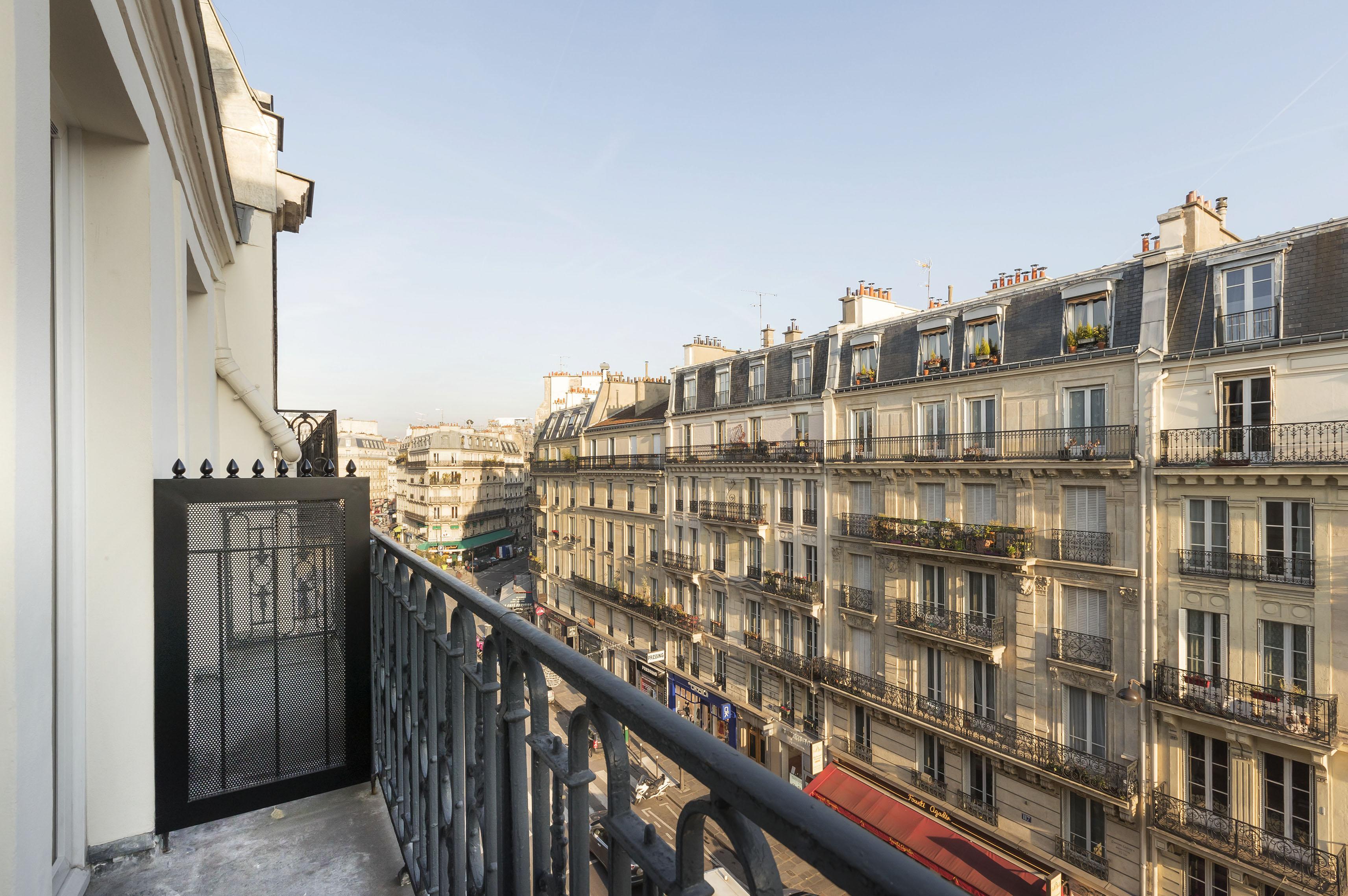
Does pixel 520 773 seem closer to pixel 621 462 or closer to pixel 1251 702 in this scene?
pixel 1251 702

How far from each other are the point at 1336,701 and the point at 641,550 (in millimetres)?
22016

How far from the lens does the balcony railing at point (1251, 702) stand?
11508 millimetres

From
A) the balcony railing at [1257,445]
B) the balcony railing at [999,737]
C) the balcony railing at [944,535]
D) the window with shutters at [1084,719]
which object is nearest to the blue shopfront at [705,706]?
the balcony railing at [999,737]

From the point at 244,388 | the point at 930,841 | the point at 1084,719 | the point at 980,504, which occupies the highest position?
the point at 244,388

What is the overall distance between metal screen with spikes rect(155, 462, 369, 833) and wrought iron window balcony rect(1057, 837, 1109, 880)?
17665mm

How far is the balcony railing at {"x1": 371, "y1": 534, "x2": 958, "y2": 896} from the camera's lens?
3.00 ft

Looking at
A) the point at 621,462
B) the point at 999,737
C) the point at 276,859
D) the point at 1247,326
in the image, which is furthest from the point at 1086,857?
the point at 621,462

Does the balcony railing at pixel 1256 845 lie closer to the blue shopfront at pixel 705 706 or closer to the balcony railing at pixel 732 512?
the balcony railing at pixel 732 512

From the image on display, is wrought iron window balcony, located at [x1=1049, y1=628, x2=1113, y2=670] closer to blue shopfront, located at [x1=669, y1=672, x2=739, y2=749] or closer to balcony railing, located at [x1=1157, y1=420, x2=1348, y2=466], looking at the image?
balcony railing, located at [x1=1157, y1=420, x2=1348, y2=466]

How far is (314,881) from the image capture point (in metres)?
2.71

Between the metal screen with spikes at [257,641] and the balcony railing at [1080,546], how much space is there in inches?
609

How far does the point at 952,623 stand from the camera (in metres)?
17.0

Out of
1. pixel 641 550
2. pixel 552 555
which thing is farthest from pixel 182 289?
pixel 552 555

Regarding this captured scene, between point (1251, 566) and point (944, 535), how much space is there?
6043 millimetres
